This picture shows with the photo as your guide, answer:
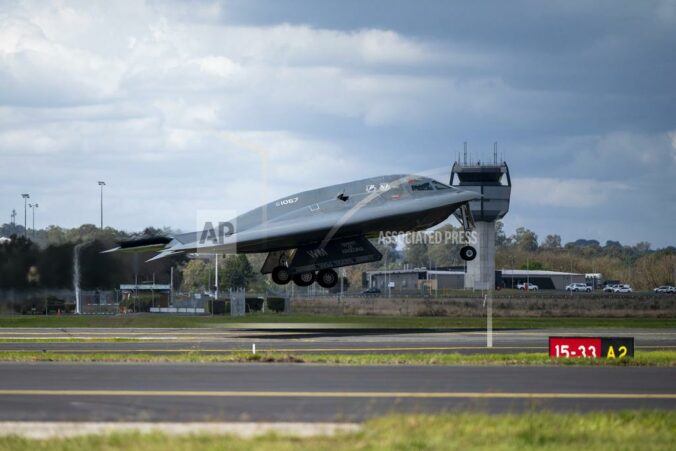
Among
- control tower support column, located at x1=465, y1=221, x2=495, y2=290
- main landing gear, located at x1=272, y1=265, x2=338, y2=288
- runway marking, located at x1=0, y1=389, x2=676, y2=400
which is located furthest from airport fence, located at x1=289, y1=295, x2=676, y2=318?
runway marking, located at x1=0, y1=389, x2=676, y2=400

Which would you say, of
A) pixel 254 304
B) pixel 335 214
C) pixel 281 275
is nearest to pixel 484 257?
pixel 254 304

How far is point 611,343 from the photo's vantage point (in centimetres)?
3078

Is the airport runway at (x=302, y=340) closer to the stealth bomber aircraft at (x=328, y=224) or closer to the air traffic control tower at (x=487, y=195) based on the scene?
the stealth bomber aircraft at (x=328, y=224)

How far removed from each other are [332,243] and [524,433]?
34.0 meters

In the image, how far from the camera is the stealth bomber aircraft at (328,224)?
47.8 m

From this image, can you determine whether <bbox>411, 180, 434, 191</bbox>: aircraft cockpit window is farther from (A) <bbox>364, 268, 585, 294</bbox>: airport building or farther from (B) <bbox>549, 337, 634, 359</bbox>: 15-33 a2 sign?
(A) <bbox>364, 268, 585, 294</bbox>: airport building

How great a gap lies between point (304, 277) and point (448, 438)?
35.9 m

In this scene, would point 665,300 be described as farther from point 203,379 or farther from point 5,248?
point 203,379

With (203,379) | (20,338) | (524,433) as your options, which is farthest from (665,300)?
(524,433)

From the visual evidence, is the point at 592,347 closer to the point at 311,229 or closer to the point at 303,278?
the point at 311,229

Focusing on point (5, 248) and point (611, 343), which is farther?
point (5, 248)

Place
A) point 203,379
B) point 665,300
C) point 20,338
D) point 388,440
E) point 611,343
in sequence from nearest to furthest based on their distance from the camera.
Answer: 1. point 388,440
2. point 203,379
3. point 611,343
4. point 20,338
5. point 665,300

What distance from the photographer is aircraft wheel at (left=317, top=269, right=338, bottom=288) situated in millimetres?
50434

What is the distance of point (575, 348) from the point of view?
31422 millimetres
